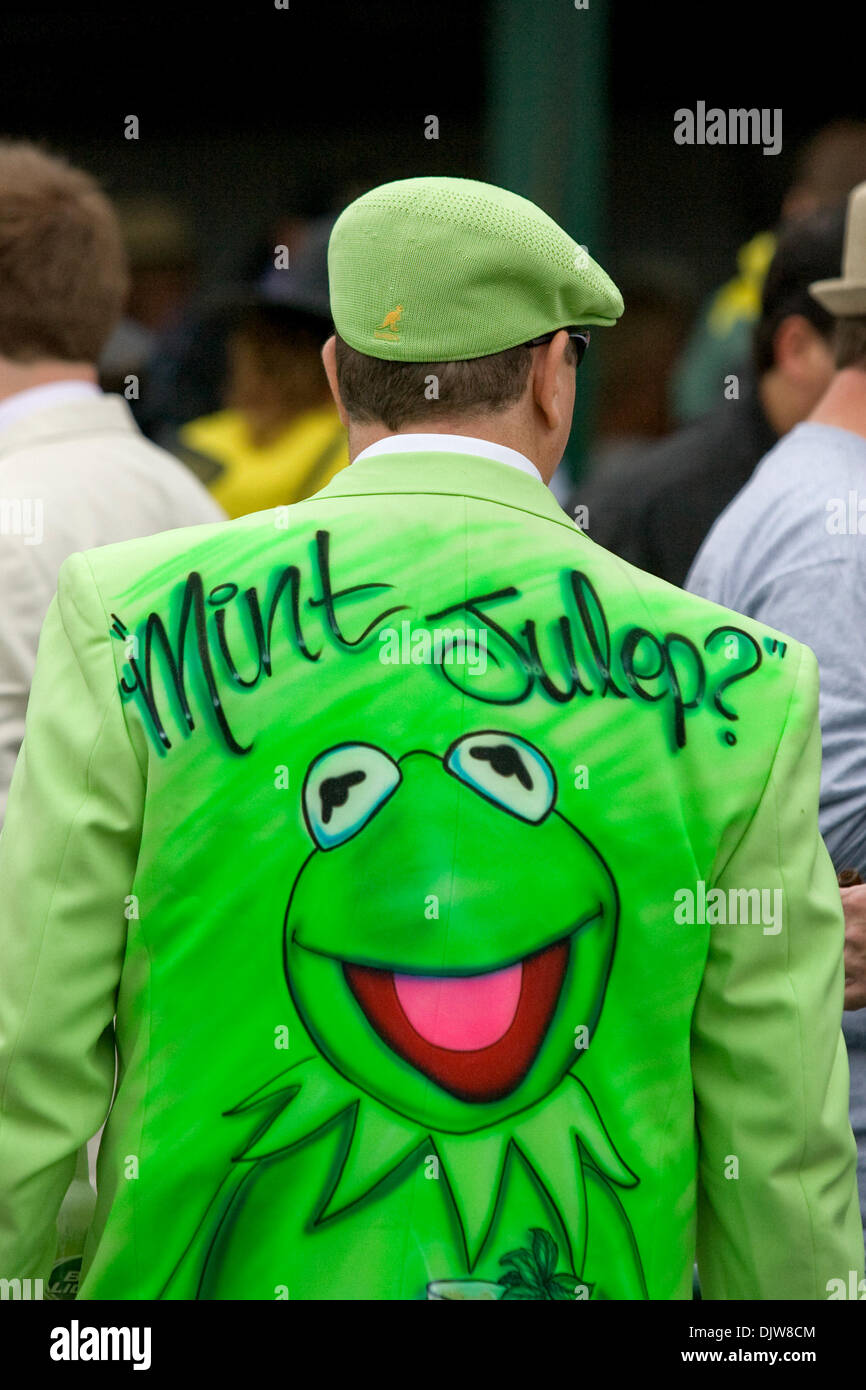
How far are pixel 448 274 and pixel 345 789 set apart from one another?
1.71 feet

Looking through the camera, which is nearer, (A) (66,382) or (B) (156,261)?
(A) (66,382)

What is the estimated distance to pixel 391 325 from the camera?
1.86 meters

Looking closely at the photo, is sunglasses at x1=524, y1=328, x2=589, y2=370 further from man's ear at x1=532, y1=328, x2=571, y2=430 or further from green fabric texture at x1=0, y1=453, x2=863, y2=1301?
green fabric texture at x1=0, y1=453, x2=863, y2=1301

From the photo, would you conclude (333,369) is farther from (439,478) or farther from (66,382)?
(66,382)

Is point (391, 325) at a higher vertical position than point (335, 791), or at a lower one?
higher

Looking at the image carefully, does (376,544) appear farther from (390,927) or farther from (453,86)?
(453,86)

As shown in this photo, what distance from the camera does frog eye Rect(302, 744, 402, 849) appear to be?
5.84 ft

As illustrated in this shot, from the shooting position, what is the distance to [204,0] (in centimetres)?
709

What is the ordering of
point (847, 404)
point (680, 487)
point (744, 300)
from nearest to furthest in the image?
point (847, 404) → point (680, 487) → point (744, 300)

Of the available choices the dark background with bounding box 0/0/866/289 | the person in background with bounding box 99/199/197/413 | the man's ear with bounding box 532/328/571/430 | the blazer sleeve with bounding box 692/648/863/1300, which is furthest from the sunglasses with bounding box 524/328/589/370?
the person in background with bounding box 99/199/197/413

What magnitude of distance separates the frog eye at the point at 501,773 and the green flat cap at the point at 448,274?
39cm

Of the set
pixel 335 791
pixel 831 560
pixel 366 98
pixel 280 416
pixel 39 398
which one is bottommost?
pixel 335 791

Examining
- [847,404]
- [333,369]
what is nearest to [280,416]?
[847,404]
